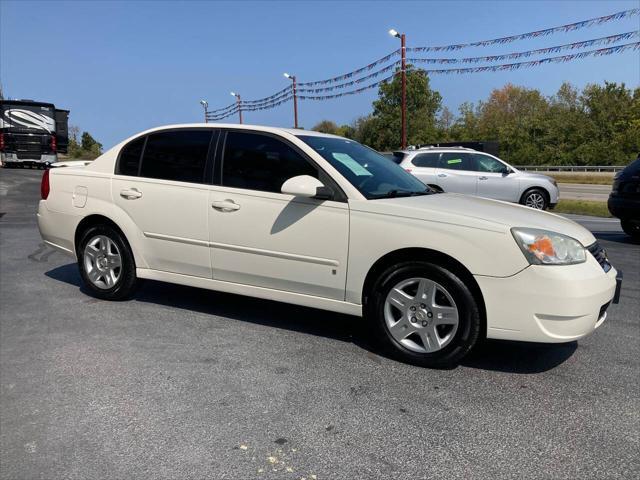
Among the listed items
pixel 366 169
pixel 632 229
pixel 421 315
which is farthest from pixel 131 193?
pixel 632 229

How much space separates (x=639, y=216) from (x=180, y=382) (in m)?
8.10

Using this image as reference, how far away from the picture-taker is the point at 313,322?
4395 mm

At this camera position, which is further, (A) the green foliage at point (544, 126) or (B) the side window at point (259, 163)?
(A) the green foliage at point (544, 126)

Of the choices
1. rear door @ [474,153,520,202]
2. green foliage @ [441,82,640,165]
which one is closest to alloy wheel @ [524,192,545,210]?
rear door @ [474,153,520,202]

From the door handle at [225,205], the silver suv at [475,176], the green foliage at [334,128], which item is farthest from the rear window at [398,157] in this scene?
the green foliage at [334,128]

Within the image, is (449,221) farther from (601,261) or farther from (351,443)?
(351,443)

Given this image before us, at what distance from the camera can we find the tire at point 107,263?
15.4 ft

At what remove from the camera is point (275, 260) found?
3.92 m

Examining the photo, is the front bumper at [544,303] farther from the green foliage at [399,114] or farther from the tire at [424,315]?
the green foliage at [399,114]

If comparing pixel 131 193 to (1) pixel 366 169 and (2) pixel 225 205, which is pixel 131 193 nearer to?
(2) pixel 225 205

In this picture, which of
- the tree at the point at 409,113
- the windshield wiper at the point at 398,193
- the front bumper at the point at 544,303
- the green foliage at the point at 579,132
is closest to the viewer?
the front bumper at the point at 544,303

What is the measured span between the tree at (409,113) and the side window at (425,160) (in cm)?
5479

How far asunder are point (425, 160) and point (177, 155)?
1051cm

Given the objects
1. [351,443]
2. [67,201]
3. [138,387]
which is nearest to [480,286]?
[351,443]
